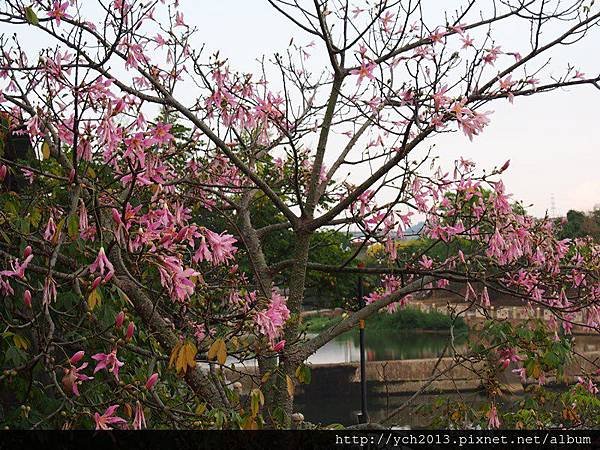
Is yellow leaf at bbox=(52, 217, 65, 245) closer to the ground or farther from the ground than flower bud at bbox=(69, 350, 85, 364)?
farther from the ground

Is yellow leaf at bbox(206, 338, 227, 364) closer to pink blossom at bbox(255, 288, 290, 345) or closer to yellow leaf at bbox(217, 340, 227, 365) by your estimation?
yellow leaf at bbox(217, 340, 227, 365)

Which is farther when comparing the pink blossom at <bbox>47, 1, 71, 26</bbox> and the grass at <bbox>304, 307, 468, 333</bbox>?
the grass at <bbox>304, 307, 468, 333</bbox>

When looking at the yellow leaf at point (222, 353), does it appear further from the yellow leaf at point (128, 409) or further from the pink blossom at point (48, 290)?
the pink blossom at point (48, 290)

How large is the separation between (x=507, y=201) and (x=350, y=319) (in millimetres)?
845

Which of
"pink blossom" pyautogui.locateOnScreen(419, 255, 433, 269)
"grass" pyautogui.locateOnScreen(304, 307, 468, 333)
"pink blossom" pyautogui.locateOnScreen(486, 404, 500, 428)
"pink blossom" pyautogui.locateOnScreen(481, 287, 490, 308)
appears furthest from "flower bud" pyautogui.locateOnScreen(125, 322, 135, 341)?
"grass" pyautogui.locateOnScreen(304, 307, 468, 333)

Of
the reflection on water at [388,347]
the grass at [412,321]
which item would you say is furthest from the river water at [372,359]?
the grass at [412,321]

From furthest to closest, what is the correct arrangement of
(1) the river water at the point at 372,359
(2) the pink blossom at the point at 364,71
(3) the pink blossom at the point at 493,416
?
(1) the river water at the point at 372,359
(3) the pink blossom at the point at 493,416
(2) the pink blossom at the point at 364,71

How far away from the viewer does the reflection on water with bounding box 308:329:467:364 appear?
70.0 feet

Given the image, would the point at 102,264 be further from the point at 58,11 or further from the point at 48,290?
the point at 58,11

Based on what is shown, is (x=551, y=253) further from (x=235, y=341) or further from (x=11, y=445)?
(x=11, y=445)

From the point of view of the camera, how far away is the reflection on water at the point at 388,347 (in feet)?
70.0

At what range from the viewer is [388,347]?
23391mm

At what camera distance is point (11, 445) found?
7.66 feet

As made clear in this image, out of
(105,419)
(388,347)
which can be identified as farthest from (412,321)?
(105,419)
